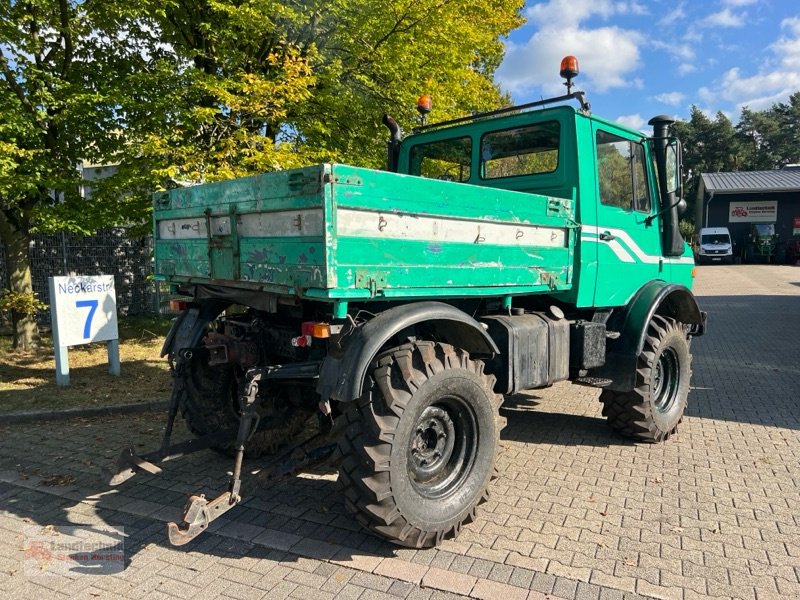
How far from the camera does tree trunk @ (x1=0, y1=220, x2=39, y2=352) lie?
27.5 ft

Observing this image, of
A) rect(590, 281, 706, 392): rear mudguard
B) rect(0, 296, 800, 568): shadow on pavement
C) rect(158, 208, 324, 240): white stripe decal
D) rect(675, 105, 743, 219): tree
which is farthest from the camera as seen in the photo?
rect(675, 105, 743, 219): tree

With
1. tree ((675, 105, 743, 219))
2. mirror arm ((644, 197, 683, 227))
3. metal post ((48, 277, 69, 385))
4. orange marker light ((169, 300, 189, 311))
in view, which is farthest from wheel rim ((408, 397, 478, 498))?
tree ((675, 105, 743, 219))

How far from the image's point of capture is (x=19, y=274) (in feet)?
28.1

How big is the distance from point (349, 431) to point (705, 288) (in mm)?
20167

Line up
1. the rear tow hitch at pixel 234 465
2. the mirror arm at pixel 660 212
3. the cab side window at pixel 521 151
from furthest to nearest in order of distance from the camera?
the mirror arm at pixel 660 212 → the cab side window at pixel 521 151 → the rear tow hitch at pixel 234 465

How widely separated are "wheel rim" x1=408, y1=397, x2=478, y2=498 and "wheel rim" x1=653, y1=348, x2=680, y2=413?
8.39 ft

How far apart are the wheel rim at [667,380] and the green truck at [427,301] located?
0.02 metres

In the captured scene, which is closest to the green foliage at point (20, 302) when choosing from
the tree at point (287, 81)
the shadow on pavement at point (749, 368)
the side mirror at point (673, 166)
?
the tree at point (287, 81)

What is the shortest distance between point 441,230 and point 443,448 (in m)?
1.34

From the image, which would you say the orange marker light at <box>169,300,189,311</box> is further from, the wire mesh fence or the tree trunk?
the wire mesh fence

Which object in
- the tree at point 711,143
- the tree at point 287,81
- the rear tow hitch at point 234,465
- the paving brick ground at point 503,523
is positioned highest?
the tree at point 711,143

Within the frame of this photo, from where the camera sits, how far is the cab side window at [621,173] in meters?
4.74

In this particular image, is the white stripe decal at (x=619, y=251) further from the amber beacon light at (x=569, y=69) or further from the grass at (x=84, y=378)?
the grass at (x=84, y=378)

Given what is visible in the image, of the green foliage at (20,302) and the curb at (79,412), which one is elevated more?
the green foliage at (20,302)
